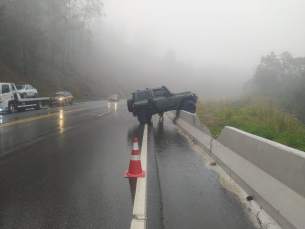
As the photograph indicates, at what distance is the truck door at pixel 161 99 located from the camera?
14966mm

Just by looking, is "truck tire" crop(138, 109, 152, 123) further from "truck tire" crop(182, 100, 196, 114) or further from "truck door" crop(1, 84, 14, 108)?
"truck door" crop(1, 84, 14, 108)

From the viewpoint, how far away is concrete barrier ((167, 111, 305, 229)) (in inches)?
126

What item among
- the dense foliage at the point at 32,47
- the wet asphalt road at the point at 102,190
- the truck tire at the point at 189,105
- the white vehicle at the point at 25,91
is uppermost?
the dense foliage at the point at 32,47

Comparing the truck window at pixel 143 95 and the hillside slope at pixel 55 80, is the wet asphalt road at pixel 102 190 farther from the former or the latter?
the hillside slope at pixel 55 80

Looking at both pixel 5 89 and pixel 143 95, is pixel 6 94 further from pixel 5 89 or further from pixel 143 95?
pixel 143 95

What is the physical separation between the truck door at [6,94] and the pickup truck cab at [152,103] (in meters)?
12.3

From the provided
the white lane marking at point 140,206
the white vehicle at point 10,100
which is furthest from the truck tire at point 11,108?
the white lane marking at point 140,206

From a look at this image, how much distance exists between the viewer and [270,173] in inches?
156

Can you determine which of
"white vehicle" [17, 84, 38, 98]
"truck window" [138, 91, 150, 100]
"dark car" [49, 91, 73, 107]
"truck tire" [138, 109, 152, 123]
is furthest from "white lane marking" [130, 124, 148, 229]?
"dark car" [49, 91, 73, 107]

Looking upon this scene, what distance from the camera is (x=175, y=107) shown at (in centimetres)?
1588

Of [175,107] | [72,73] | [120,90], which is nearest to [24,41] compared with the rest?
[72,73]

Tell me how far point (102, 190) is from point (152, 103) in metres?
10.3

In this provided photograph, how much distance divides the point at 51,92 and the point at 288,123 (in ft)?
125

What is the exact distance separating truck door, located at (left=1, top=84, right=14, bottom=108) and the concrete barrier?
2069 cm
